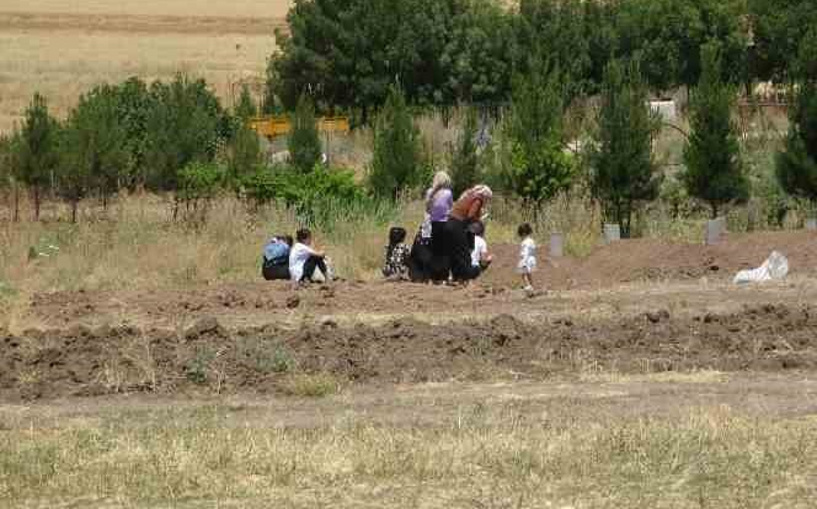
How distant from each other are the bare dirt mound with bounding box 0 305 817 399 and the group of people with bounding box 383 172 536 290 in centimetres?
357

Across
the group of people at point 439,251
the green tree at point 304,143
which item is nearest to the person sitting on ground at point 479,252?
the group of people at point 439,251

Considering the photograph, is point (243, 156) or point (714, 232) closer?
point (714, 232)

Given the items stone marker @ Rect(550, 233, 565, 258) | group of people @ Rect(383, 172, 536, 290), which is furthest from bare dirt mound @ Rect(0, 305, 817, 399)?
stone marker @ Rect(550, 233, 565, 258)

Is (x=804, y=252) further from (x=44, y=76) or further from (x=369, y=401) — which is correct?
(x=44, y=76)

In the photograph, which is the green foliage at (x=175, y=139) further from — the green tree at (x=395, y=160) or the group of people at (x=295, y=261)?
the group of people at (x=295, y=261)

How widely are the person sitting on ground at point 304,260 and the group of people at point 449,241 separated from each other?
92cm

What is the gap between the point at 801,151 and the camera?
21.1 metres

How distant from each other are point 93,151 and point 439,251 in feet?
33.3

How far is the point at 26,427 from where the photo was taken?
9828 mm

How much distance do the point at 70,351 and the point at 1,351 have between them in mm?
640

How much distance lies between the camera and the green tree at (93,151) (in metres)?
25.2

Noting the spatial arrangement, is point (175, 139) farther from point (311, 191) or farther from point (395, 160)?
point (395, 160)

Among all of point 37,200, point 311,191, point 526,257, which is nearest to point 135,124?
point 37,200

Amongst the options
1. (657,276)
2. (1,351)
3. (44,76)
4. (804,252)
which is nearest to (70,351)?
(1,351)
